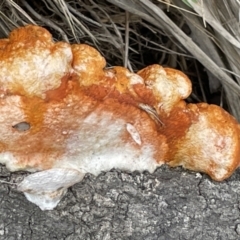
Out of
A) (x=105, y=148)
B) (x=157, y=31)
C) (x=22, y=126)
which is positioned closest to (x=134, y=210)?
(x=105, y=148)

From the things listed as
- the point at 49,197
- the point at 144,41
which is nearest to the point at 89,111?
the point at 49,197

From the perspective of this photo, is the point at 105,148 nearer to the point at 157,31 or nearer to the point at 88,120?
the point at 88,120

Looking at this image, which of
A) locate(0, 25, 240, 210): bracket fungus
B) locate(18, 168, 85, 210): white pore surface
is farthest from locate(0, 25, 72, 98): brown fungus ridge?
locate(18, 168, 85, 210): white pore surface

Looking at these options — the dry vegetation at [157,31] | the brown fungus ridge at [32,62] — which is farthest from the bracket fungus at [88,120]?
the dry vegetation at [157,31]

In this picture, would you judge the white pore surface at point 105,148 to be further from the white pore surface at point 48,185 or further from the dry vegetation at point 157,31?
the dry vegetation at point 157,31

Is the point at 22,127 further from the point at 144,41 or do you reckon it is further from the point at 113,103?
the point at 144,41

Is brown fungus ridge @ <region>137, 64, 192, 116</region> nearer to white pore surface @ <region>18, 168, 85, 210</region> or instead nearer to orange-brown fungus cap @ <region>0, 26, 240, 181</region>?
orange-brown fungus cap @ <region>0, 26, 240, 181</region>

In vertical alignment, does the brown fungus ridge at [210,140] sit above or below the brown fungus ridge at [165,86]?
below
